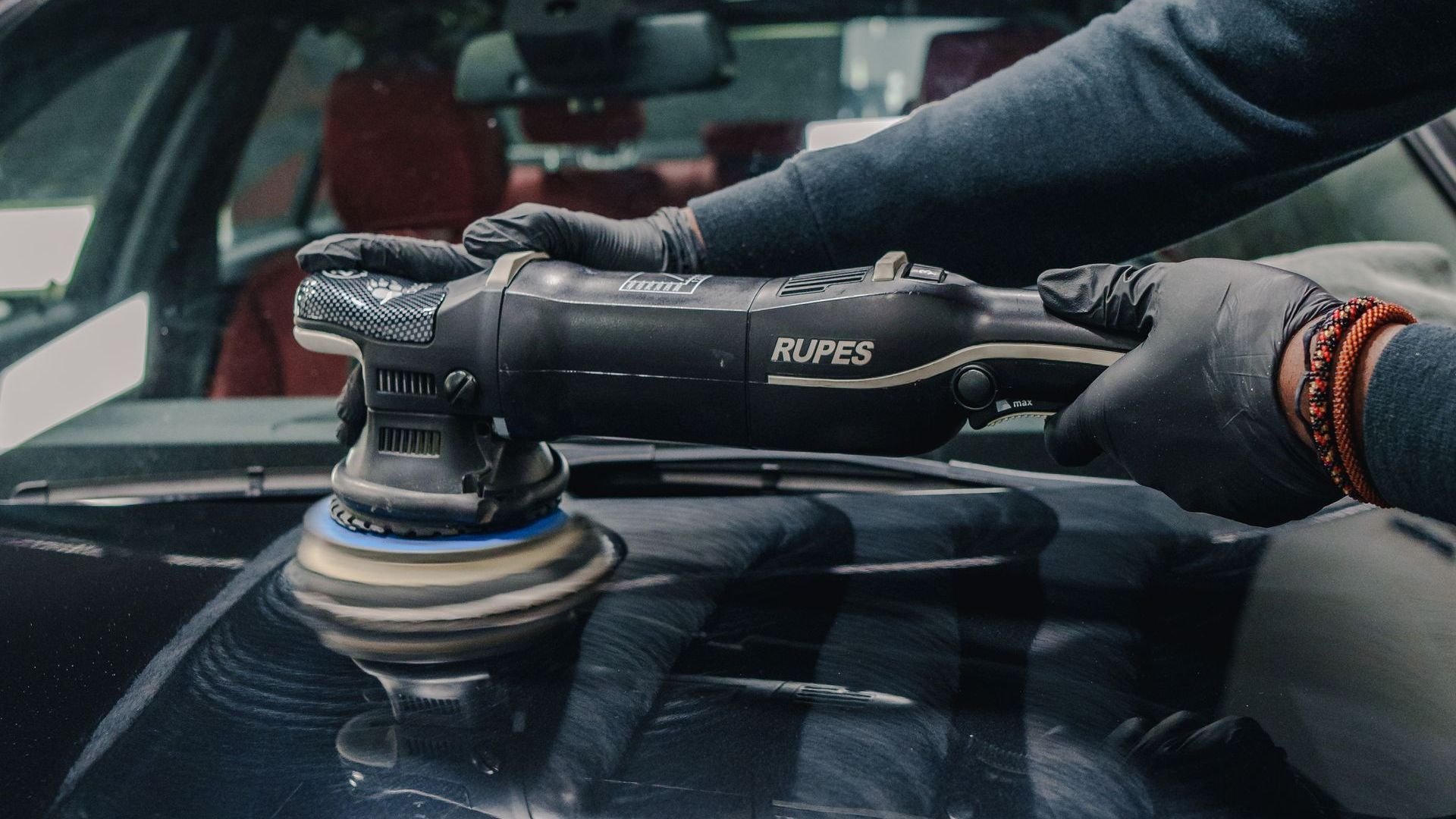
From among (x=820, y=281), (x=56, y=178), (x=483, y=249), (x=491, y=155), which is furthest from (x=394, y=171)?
(x=820, y=281)

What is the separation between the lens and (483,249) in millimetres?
1051

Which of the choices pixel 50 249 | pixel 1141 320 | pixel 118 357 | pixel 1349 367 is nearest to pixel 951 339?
pixel 1141 320

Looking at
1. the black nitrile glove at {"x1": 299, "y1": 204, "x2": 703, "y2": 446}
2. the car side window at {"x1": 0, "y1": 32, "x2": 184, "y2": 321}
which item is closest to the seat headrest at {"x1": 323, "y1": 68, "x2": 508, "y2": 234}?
the car side window at {"x1": 0, "y1": 32, "x2": 184, "y2": 321}

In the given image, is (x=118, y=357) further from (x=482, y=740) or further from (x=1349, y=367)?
(x=1349, y=367)

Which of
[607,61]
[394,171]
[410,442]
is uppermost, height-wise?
[607,61]

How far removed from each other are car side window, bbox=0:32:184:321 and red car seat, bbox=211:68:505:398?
26cm

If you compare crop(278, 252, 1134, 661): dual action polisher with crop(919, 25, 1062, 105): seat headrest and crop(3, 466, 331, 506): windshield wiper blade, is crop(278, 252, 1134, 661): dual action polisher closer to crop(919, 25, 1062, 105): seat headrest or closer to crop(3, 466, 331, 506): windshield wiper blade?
crop(3, 466, 331, 506): windshield wiper blade

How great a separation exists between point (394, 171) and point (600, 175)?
295mm

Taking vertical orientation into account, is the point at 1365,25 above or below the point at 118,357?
above

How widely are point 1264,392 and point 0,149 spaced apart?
159cm

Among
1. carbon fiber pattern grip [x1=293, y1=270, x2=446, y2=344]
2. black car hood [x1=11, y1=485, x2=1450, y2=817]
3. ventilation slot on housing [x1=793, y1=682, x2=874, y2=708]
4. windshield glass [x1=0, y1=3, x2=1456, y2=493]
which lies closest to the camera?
black car hood [x1=11, y1=485, x2=1450, y2=817]

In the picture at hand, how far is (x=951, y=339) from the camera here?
88 centimetres

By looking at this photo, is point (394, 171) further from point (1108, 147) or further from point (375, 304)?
point (1108, 147)

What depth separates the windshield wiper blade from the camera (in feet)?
3.92
